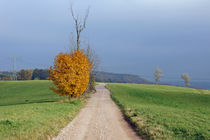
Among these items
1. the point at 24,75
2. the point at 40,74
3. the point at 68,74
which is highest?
the point at 40,74

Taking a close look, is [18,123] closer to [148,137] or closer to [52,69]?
[148,137]

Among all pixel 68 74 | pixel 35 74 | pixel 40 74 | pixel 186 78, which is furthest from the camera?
pixel 40 74

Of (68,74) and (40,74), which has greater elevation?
(40,74)

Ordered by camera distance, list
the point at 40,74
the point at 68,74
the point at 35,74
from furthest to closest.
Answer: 1. the point at 40,74
2. the point at 35,74
3. the point at 68,74

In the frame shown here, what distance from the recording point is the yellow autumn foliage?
1109 inches

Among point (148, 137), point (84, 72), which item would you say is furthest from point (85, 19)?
point (148, 137)

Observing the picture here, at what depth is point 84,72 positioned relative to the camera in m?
30.1

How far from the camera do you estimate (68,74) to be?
92.2 ft

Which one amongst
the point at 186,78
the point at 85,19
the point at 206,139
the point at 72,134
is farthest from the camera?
the point at 186,78

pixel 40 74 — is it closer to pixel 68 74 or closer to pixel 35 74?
pixel 35 74

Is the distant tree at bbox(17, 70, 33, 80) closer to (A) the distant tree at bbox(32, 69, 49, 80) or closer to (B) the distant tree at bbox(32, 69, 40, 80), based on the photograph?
(B) the distant tree at bbox(32, 69, 40, 80)

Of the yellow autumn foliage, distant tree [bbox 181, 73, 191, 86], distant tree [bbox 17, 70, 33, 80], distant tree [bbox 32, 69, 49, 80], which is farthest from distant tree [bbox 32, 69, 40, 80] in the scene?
the yellow autumn foliage

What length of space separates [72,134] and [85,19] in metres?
29.5

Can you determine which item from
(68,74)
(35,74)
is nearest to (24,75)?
(35,74)
